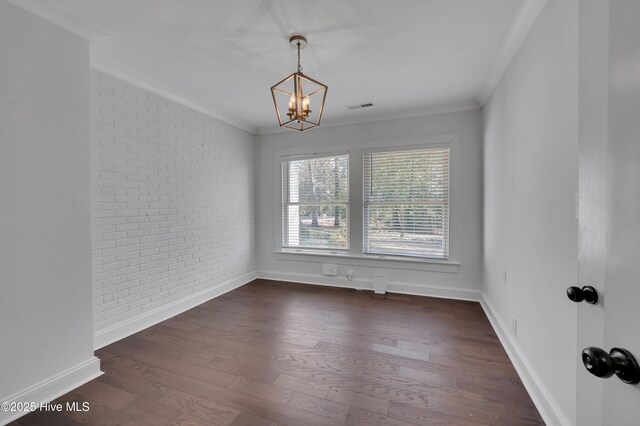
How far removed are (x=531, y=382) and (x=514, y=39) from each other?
2.46m

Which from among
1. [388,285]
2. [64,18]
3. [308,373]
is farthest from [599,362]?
[388,285]

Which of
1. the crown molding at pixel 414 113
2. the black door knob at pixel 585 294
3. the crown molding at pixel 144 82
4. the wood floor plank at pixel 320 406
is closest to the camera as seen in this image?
the black door knob at pixel 585 294

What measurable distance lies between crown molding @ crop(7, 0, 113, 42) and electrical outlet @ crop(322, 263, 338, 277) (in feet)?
11.6

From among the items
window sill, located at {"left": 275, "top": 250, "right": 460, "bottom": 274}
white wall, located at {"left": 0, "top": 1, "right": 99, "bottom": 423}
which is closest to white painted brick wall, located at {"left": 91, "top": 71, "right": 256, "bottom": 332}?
white wall, located at {"left": 0, "top": 1, "right": 99, "bottom": 423}

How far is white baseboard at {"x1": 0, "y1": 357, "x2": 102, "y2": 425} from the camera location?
165 centimetres

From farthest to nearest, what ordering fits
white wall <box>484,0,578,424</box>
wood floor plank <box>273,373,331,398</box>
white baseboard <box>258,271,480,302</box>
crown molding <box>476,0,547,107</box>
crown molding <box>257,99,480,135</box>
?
white baseboard <box>258,271,480,302</box>, crown molding <box>257,99,480,135</box>, wood floor plank <box>273,373,331,398</box>, crown molding <box>476,0,547,107</box>, white wall <box>484,0,578,424</box>

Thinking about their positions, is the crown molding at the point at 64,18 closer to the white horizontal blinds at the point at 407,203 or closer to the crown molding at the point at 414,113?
the crown molding at the point at 414,113

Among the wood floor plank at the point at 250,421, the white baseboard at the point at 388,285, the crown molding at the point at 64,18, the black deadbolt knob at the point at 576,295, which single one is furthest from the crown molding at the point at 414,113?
the wood floor plank at the point at 250,421

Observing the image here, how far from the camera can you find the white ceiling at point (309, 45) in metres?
1.83

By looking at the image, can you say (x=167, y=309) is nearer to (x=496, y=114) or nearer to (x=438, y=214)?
(x=438, y=214)

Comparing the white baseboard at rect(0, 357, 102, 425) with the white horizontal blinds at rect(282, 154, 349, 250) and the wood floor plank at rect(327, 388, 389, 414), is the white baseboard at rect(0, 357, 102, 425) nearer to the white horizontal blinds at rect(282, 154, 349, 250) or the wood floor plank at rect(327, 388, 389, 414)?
the wood floor plank at rect(327, 388, 389, 414)

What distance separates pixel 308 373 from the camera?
6.75ft

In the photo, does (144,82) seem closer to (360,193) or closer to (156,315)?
(156,315)

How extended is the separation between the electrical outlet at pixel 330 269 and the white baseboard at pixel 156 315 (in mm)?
1368
